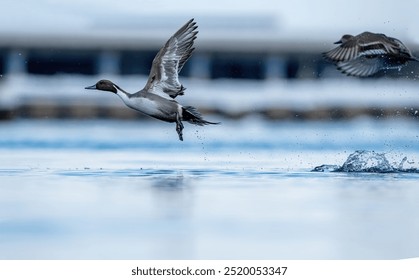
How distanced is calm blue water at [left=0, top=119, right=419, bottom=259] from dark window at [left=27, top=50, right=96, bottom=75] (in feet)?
0.96

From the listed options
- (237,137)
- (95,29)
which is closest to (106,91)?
(95,29)

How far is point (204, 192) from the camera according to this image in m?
5.81

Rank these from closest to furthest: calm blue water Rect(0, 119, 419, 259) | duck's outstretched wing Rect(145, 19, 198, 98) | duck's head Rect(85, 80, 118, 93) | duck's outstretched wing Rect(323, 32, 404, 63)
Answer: calm blue water Rect(0, 119, 419, 259), duck's outstretched wing Rect(145, 19, 198, 98), duck's head Rect(85, 80, 118, 93), duck's outstretched wing Rect(323, 32, 404, 63)

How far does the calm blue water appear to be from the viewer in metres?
5.14

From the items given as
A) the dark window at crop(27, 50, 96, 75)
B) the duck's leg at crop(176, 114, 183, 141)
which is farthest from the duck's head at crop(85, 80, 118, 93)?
the duck's leg at crop(176, 114, 183, 141)

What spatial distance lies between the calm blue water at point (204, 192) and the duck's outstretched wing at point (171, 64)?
9.4 inches

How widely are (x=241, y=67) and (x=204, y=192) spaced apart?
0.86 m

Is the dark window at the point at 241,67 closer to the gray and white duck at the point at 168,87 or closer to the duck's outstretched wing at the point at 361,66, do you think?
the gray and white duck at the point at 168,87

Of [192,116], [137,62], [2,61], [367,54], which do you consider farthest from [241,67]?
[2,61]

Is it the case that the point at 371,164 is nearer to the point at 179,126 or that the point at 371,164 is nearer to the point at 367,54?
the point at 367,54

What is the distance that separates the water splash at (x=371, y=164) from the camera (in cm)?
616

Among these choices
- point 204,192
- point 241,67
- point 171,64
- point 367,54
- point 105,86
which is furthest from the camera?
point 241,67

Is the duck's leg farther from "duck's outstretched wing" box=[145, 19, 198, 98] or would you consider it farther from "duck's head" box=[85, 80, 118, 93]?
"duck's head" box=[85, 80, 118, 93]

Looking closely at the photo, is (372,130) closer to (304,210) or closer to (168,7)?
(304,210)
